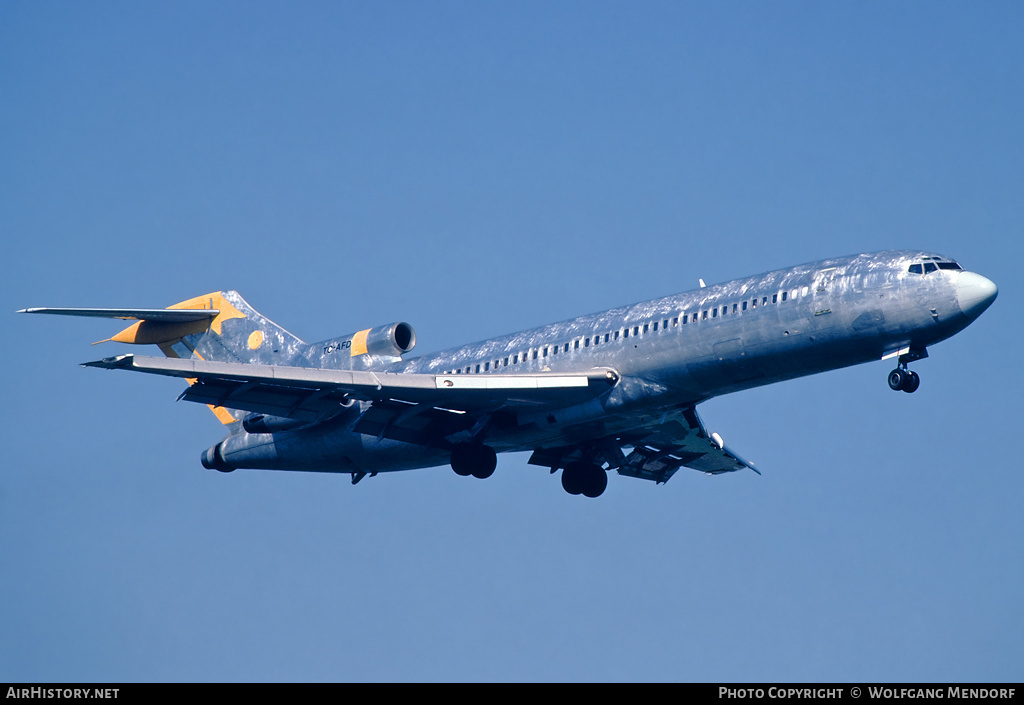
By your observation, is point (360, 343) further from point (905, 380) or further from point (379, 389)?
point (905, 380)

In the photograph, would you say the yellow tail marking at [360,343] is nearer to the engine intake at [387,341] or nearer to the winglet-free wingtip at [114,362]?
the engine intake at [387,341]

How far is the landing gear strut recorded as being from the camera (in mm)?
30344

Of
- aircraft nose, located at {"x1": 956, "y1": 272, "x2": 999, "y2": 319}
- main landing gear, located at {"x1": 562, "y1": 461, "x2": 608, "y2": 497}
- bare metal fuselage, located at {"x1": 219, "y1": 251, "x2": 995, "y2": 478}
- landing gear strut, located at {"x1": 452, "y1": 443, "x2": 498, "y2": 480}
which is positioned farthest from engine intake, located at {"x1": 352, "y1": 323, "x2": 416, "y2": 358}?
aircraft nose, located at {"x1": 956, "y1": 272, "x2": 999, "y2": 319}

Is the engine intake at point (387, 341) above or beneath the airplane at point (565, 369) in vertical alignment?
above

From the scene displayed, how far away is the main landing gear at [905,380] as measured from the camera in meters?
26.0

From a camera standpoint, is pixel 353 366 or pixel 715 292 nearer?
pixel 715 292

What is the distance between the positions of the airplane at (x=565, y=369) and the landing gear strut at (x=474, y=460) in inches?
1.4

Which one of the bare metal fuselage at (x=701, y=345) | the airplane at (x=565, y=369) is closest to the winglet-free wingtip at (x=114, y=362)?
the airplane at (x=565, y=369)

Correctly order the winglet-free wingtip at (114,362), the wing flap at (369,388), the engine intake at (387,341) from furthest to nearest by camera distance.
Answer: the engine intake at (387,341), the wing flap at (369,388), the winglet-free wingtip at (114,362)

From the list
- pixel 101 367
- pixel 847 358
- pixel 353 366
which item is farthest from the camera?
pixel 353 366

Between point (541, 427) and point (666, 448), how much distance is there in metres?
5.23
